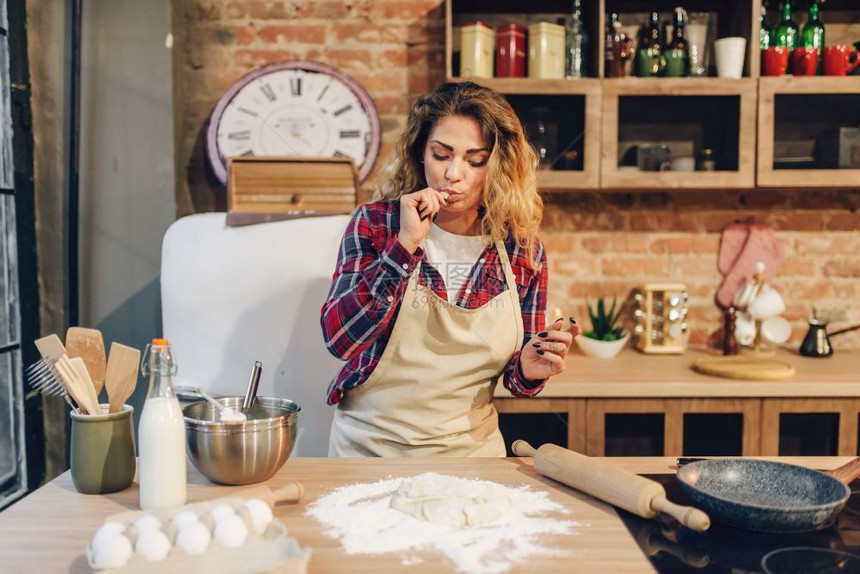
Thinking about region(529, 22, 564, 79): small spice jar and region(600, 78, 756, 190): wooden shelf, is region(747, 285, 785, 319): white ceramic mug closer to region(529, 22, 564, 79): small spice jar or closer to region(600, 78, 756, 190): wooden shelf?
region(600, 78, 756, 190): wooden shelf

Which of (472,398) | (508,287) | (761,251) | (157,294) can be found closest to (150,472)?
(472,398)

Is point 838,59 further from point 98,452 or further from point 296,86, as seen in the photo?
point 98,452

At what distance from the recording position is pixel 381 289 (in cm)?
161

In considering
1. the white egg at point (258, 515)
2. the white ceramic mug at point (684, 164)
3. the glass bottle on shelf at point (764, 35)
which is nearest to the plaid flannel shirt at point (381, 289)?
the white egg at point (258, 515)

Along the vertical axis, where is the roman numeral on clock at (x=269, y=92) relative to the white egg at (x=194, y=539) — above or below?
above

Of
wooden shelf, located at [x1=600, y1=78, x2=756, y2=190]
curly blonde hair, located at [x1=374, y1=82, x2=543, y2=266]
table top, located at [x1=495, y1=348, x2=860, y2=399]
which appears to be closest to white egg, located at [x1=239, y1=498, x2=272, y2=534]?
curly blonde hair, located at [x1=374, y1=82, x2=543, y2=266]

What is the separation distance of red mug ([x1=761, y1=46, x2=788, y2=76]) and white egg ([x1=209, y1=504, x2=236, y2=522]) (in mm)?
2546

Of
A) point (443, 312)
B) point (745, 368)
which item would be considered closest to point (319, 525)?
point (443, 312)

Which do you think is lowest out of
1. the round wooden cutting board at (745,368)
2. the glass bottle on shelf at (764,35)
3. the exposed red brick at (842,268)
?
the round wooden cutting board at (745,368)

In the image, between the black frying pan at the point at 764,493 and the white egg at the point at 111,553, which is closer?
the white egg at the point at 111,553

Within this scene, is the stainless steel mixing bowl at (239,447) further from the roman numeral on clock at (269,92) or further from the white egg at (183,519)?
the roman numeral on clock at (269,92)

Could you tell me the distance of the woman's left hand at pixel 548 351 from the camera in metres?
1.44

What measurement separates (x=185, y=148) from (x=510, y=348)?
1797 mm

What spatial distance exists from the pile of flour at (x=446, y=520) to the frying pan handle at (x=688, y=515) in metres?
Result: 0.13
